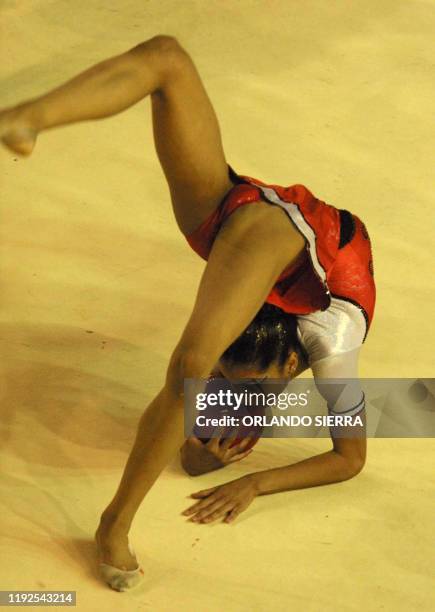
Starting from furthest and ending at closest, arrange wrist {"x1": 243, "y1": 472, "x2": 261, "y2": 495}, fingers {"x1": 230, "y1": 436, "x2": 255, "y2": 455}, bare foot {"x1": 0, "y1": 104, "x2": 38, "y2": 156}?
fingers {"x1": 230, "y1": 436, "x2": 255, "y2": 455}
wrist {"x1": 243, "y1": 472, "x2": 261, "y2": 495}
bare foot {"x1": 0, "y1": 104, "x2": 38, "y2": 156}

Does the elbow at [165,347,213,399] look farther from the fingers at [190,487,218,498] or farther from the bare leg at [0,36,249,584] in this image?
the fingers at [190,487,218,498]

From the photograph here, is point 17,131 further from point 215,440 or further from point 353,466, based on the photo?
point 353,466

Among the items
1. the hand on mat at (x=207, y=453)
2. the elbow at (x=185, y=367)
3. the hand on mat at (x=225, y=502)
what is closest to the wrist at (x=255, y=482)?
the hand on mat at (x=225, y=502)

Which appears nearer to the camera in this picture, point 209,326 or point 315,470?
point 209,326

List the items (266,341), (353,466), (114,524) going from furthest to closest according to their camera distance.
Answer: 1. (353,466)
2. (266,341)
3. (114,524)

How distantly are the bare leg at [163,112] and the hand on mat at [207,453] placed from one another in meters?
0.52

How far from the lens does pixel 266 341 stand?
2523 mm

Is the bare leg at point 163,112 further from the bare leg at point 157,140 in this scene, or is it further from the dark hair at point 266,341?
the dark hair at point 266,341

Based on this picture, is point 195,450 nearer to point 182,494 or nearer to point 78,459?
point 182,494

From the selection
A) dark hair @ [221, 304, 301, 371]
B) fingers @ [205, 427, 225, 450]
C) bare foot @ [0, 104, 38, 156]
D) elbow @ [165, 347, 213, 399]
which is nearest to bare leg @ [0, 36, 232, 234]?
bare foot @ [0, 104, 38, 156]

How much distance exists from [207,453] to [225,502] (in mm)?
142

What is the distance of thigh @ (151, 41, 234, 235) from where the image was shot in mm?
2309

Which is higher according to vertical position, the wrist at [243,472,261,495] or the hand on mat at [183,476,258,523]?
the wrist at [243,472,261,495]

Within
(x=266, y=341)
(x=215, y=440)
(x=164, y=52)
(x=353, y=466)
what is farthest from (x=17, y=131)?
(x=353, y=466)
